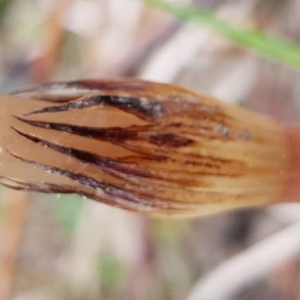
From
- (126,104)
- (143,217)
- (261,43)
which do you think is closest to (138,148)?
(126,104)

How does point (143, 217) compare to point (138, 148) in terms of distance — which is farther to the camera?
point (143, 217)

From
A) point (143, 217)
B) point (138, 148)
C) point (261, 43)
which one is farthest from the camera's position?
point (143, 217)

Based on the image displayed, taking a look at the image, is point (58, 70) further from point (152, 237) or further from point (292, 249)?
point (292, 249)

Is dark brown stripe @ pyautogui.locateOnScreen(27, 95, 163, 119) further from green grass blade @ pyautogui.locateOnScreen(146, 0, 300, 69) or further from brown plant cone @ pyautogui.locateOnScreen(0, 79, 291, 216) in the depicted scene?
green grass blade @ pyautogui.locateOnScreen(146, 0, 300, 69)

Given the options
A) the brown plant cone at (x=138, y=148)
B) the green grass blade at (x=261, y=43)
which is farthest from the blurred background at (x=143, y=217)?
the brown plant cone at (x=138, y=148)

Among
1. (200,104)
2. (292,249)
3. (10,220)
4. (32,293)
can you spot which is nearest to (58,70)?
(10,220)

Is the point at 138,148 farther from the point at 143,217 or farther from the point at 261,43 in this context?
the point at 143,217

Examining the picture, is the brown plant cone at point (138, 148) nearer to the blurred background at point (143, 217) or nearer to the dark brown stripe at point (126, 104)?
the dark brown stripe at point (126, 104)

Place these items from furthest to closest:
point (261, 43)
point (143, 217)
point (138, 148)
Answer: point (143, 217) < point (261, 43) < point (138, 148)

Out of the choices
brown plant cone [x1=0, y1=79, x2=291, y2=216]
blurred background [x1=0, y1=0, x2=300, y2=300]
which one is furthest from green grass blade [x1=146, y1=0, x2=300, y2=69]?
brown plant cone [x1=0, y1=79, x2=291, y2=216]
